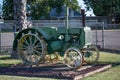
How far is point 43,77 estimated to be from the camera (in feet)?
35.9

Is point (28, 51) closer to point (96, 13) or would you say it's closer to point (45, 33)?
point (45, 33)

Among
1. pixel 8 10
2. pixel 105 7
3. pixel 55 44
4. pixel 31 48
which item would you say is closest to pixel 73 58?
pixel 55 44

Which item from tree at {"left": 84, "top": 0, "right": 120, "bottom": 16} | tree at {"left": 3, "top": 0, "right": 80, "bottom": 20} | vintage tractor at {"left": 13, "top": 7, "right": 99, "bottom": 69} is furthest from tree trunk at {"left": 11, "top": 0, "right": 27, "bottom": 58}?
tree at {"left": 84, "top": 0, "right": 120, "bottom": 16}

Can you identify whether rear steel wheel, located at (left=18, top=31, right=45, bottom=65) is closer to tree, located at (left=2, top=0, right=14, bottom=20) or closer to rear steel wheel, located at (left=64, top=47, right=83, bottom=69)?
rear steel wheel, located at (left=64, top=47, right=83, bottom=69)

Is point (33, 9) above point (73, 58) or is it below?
above

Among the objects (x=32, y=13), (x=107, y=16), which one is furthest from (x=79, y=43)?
(x=107, y=16)

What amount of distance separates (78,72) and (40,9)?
58535mm

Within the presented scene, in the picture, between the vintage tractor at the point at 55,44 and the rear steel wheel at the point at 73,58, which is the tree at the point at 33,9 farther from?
the rear steel wheel at the point at 73,58

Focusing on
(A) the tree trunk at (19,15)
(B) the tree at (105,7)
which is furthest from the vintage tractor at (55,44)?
(B) the tree at (105,7)

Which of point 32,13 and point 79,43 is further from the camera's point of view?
point 32,13

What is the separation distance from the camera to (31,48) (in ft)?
42.9

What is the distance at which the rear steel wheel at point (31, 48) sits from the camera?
502 inches

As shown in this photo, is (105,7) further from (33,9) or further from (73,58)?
(73,58)

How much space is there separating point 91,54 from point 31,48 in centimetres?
209
